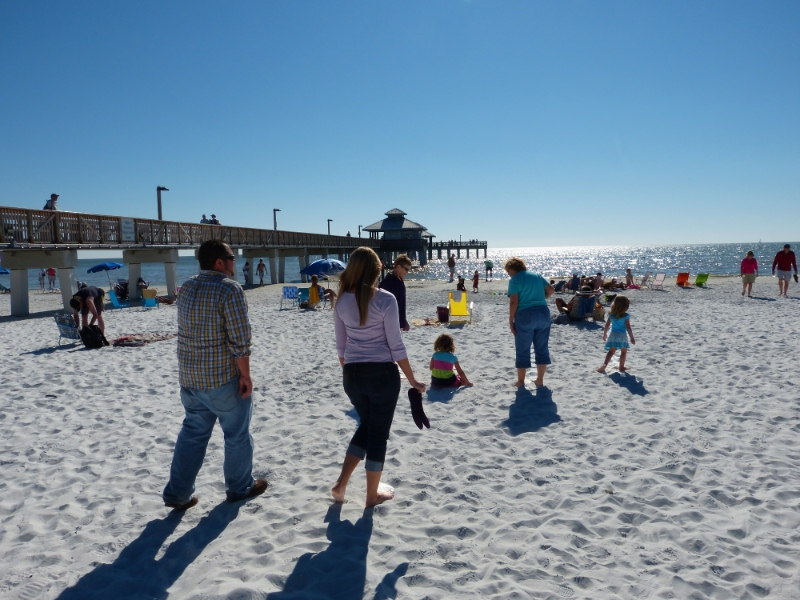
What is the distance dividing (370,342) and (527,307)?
3.32m

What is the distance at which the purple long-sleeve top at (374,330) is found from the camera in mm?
2840

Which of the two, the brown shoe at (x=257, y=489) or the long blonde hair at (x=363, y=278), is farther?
the brown shoe at (x=257, y=489)

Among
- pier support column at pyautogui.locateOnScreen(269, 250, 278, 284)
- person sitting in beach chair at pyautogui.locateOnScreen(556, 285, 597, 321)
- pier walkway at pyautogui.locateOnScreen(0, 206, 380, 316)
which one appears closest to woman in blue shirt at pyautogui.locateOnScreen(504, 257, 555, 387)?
person sitting in beach chair at pyautogui.locateOnScreen(556, 285, 597, 321)

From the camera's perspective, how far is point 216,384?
9.45 ft

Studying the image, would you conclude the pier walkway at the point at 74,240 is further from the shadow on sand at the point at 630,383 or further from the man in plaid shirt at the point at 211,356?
the shadow on sand at the point at 630,383

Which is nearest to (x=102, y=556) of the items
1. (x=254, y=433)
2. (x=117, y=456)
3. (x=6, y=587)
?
(x=6, y=587)

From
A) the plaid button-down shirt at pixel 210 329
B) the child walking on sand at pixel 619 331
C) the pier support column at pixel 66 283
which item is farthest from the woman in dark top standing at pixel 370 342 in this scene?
the pier support column at pixel 66 283

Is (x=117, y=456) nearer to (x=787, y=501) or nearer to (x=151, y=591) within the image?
(x=151, y=591)

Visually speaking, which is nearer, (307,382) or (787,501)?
(787,501)

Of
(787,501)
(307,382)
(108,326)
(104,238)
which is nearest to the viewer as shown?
(787,501)

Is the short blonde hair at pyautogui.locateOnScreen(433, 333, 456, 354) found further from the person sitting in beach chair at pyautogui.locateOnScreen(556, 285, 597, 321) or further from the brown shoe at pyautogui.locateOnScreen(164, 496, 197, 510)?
the person sitting in beach chair at pyautogui.locateOnScreen(556, 285, 597, 321)

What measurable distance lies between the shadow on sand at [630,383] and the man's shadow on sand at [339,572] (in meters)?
4.13

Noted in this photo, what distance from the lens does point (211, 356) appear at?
288 centimetres

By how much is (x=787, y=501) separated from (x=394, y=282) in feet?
13.0
